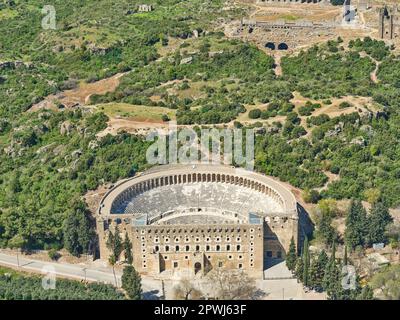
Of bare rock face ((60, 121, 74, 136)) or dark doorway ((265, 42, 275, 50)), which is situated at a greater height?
dark doorway ((265, 42, 275, 50))

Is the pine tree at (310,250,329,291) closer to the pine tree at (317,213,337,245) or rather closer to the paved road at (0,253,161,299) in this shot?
the pine tree at (317,213,337,245)

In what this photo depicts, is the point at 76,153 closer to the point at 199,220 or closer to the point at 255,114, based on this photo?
the point at 255,114

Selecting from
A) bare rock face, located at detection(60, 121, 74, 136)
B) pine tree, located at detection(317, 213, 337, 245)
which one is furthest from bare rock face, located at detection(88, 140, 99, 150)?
pine tree, located at detection(317, 213, 337, 245)

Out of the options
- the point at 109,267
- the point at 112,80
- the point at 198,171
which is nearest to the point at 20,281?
the point at 109,267

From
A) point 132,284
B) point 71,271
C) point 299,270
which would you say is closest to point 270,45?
point 299,270

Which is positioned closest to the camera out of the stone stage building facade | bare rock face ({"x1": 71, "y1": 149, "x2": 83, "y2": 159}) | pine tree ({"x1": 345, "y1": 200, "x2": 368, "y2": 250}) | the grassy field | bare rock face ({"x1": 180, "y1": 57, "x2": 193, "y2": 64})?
the stone stage building facade

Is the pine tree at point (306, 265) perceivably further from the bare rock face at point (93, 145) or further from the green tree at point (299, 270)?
the bare rock face at point (93, 145)
